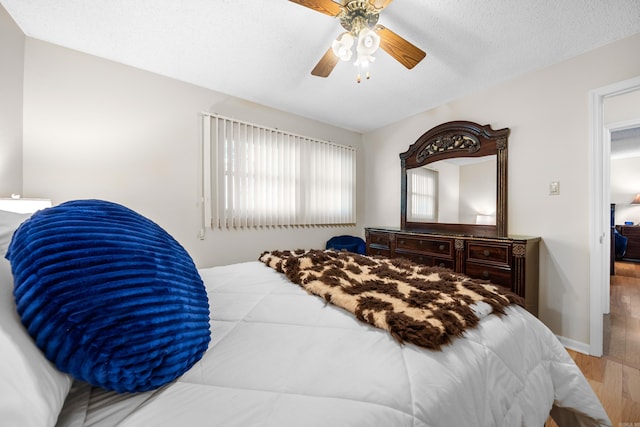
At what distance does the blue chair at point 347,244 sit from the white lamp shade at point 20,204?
2.86 metres

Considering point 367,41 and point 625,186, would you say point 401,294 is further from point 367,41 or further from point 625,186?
point 625,186

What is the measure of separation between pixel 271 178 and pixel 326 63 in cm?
157

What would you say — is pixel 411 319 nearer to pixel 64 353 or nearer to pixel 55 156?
pixel 64 353

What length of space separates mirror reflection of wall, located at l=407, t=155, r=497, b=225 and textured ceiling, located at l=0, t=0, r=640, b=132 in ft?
2.76

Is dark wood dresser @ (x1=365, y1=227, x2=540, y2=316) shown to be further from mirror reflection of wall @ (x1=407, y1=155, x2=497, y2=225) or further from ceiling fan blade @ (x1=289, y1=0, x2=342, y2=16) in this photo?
ceiling fan blade @ (x1=289, y1=0, x2=342, y2=16)

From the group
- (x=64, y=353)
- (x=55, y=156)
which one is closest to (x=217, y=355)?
(x=64, y=353)

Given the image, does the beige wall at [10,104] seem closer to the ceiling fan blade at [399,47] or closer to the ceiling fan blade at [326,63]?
the ceiling fan blade at [326,63]

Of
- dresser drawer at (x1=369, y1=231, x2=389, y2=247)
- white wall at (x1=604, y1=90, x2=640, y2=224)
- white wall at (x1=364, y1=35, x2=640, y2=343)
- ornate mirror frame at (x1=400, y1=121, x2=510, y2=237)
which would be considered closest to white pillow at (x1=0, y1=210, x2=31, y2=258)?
dresser drawer at (x1=369, y1=231, x2=389, y2=247)

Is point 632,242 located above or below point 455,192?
below

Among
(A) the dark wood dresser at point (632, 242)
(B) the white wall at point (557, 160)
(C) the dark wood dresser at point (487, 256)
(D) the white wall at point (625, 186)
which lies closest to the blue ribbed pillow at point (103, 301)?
(C) the dark wood dresser at point (487, 256)

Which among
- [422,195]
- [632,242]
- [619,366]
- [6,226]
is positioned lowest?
[619,366]

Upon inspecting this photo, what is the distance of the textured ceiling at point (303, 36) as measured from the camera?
1646 millimetres

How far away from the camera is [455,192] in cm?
291

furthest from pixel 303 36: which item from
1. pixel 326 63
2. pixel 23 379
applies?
pixel 23 379
